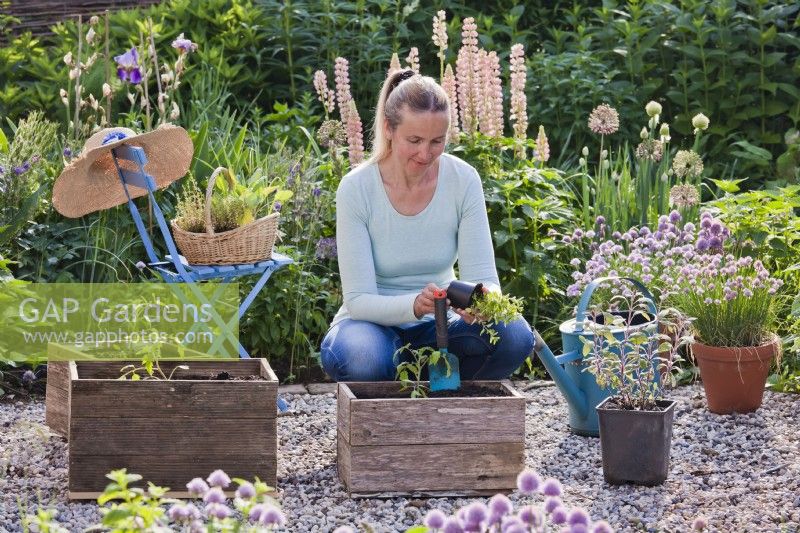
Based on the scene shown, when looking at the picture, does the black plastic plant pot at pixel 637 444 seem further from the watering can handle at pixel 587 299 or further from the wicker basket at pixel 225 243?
the wicker basket at pixel 225 243

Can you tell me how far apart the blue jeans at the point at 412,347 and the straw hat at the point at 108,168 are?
3.19ft

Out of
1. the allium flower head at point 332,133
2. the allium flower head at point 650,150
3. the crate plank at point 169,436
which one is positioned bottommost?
Answer: the crate plank at point 169,436

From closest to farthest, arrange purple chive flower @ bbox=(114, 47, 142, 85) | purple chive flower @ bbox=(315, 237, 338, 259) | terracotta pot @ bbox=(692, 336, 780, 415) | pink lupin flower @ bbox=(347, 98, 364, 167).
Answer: terracotta pot @ bbox=(692, 336, 780, 415)
purple chive flower @ bbox=(114, 47, 142, 85)
purple chive flower @ bbox=(315, 237, 338, 259)
pink lupin flower @ bbox=(347, 98, 364, 167)

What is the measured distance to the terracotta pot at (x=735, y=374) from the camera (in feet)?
13.6

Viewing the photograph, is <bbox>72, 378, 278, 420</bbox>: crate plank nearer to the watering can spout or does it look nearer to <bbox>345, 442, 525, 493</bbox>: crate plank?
<bbox>345, 442, 525, 493</bbox>: crate plank

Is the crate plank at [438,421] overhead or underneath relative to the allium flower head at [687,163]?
underneath

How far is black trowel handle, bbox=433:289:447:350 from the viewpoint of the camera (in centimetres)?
329

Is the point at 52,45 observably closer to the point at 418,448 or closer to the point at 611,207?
the point at 611,207

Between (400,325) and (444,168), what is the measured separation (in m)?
0.52

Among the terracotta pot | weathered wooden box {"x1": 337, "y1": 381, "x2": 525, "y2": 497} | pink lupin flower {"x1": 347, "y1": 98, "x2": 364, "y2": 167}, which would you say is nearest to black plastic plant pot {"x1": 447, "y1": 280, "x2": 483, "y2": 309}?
weathered wooden box {"x1": 337, "y1": 381, "x2": 525, "y2": 497}

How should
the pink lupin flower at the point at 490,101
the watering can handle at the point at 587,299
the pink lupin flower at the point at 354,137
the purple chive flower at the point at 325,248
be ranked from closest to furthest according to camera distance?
the watering can handle at the point at 587,299 → the purple chive flower at the point at 325,248 → the pink lupin flower at the point at 354,137 → the pink lupin flower at the point at 490,101

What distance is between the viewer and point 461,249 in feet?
12.0

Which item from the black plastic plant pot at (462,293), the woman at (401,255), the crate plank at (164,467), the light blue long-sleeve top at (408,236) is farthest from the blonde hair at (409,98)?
the crate plank at (164,467)

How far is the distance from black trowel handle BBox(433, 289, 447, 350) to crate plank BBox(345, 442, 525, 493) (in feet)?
0.98
